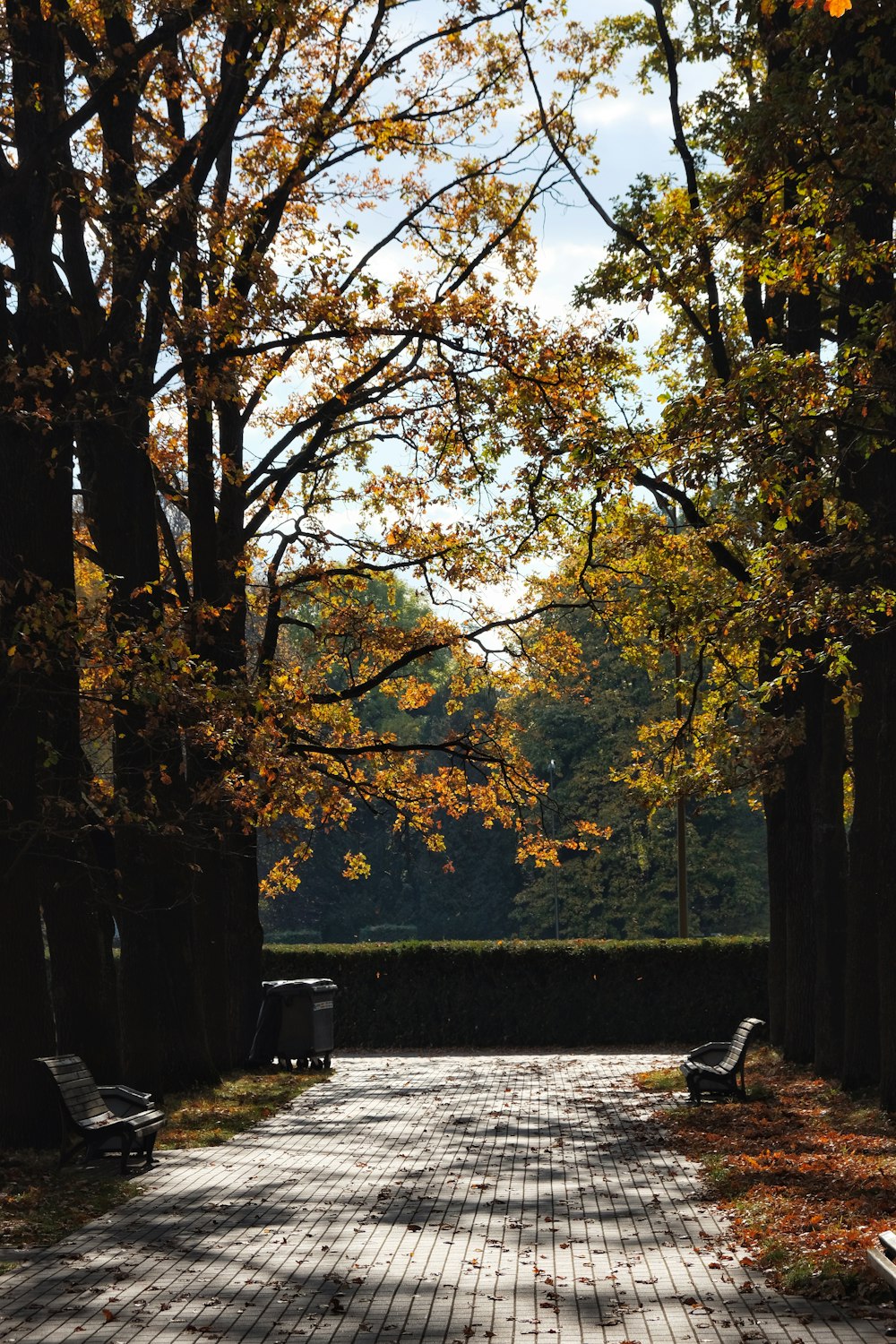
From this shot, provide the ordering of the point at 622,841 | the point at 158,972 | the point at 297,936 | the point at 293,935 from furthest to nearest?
1. the point at 297,936
2. the point at 293,935
3. the point at 622,841
4. the point at 158,972

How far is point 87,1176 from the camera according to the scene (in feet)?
38.5

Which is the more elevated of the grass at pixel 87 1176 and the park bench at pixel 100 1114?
the park bench at pixel 100 1114

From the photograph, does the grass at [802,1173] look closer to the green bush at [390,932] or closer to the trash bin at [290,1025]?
the trash bin at [290,1025]

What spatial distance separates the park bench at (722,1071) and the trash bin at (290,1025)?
579 cm

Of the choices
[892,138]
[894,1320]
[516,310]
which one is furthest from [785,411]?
[894,1320]

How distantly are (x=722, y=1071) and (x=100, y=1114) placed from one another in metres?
6.74

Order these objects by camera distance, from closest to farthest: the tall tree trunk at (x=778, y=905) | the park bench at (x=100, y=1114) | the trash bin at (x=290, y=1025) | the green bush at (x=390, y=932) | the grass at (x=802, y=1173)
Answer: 1. the grass at (x=802, y=1173)
2. the park bench at (x=100, y=1114)
3. the tall tree trunk at (x=778, y=905)
4. the trash bin at (x=290, y=1025)
5. the green bush at (x=390, y=932)

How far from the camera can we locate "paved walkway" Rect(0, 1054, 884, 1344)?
7.14 meters

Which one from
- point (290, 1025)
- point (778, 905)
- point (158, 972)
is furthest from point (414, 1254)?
point (290, 1025)

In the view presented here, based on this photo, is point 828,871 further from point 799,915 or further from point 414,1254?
point 414,1254

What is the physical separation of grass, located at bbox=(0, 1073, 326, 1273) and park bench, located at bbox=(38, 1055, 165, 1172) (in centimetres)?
21

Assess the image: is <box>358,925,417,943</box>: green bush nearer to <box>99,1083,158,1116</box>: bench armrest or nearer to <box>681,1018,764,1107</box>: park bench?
<box>681,1018,764,1107</box>: park bench

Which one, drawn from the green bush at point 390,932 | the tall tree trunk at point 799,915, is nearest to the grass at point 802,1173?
the tall tree trunk at point 799,915

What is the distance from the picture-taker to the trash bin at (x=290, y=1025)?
67.4 feet
